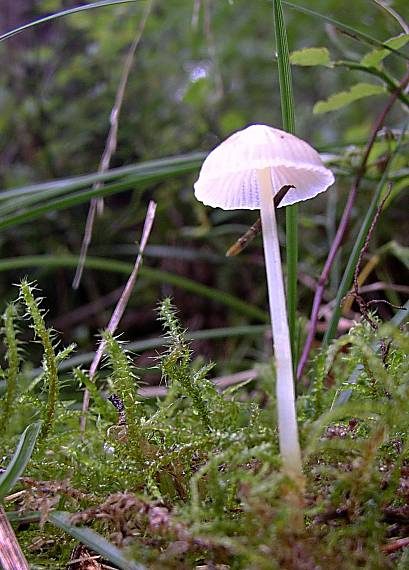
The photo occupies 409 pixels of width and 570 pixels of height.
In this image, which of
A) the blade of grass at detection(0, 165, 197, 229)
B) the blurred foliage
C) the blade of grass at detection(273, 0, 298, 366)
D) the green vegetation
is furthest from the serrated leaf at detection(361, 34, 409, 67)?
the blurred foliage

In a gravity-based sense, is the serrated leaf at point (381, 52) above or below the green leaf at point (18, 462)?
above

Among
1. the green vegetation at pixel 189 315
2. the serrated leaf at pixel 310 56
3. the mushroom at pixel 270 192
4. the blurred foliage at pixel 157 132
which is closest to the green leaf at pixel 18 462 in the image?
the green vegetation at pixel 189 315

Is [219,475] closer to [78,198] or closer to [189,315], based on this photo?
[78,198]

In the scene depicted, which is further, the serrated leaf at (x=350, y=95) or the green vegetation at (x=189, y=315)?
the serrated leaf at (x=350, y=95)

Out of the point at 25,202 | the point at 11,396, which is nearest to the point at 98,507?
the point at 11,396

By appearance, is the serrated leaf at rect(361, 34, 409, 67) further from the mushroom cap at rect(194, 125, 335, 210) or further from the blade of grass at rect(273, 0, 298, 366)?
the mushroom cap at rect(194, 125, 335, 210)

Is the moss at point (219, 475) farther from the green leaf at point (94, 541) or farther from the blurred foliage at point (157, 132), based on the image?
the blurred foliage at point (157, 132)

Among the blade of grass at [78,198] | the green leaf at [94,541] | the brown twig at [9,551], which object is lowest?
the brown twig at [9,551]
